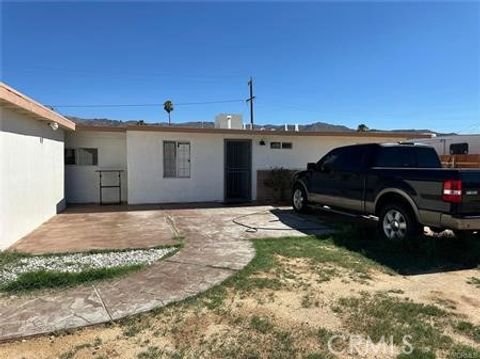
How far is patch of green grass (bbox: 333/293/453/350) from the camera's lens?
3371 mm

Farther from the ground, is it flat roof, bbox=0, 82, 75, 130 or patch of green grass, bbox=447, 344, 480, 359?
flat roof, bbox=0, 82, 75, 130

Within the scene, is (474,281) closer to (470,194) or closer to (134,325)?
(470,194)

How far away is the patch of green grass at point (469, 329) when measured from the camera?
3.42 m

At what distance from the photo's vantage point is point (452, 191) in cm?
574

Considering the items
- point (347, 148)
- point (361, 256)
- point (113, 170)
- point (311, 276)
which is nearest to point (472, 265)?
point (361, 256)

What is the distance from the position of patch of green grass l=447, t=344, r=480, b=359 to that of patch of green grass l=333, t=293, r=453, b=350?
69mm

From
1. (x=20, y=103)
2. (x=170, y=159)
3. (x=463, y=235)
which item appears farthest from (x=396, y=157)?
(x=170, y=159)

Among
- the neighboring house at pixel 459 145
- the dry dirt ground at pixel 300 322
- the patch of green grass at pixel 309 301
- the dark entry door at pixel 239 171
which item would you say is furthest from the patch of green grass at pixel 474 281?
the neighboring house at pixel 459 145

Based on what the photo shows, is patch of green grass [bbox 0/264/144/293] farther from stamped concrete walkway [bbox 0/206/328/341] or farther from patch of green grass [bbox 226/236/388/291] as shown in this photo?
patch of green grass [bbox 226/236/388/291]

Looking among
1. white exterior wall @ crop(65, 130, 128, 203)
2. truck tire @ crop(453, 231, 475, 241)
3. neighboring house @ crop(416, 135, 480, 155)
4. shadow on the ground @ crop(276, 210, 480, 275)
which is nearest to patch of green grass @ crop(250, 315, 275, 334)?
shadow on the ground @ crop(276, 210, 480, 275)

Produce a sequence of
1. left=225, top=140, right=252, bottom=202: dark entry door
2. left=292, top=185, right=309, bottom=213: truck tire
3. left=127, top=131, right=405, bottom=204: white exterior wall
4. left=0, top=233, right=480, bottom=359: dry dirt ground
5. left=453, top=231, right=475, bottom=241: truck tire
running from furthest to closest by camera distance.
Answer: left=225, top=140, right=252, bottom=202: dark entry door < left=127, top=131, right=405, bottom=204: white exterior wall < left=292, top=185, right=309, bottom=213: truck tire < left=453, top=231, right=475, bottom=241: truck tire < left=0, top=233, right=480, bottom=359: dry dirt ground

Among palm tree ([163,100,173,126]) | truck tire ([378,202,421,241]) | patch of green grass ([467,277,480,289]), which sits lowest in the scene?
patch of green grass ([467,277,480,289])

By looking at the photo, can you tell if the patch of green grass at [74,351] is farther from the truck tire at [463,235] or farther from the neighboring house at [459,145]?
the neighboring house at [459,145]

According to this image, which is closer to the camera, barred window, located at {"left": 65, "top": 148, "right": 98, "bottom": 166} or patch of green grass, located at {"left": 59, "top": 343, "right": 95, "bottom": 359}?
patch of green grass, located at {"left": 59, "top": 343, "right": 95, "bottom": 359}
